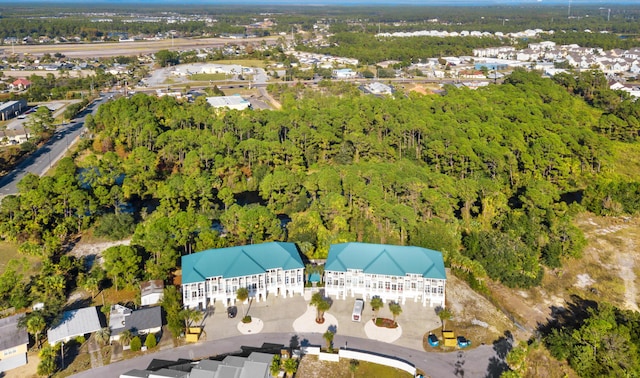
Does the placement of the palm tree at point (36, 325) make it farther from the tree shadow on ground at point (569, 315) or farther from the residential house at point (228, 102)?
the residential house at point (228, 102)

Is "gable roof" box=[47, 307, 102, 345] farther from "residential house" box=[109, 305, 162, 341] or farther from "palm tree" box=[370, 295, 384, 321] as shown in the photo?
"palm tree" box=[370, 295, 384, 321]

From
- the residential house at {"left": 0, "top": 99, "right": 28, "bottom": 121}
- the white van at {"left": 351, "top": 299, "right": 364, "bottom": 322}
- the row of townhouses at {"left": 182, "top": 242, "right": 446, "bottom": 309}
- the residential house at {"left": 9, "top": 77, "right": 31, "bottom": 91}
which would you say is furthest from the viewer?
the residential house at {"left": 9, "top": 77, "right": 31, "bottom": 91}

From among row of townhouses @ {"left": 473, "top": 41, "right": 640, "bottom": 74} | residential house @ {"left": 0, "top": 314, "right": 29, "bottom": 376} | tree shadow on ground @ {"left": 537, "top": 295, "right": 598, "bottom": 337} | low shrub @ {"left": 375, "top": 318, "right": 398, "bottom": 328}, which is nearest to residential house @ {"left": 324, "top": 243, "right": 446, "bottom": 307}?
low shrub @ {"left": 375, "top": 318, "right": 398, "bottom": 328}

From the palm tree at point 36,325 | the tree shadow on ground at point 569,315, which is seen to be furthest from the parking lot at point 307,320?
the palm tree at point 36,325

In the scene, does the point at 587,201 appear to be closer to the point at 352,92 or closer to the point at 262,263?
the point at 262,263

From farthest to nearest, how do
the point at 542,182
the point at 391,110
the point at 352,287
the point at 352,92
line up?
the point at 352,92 → the point at 391,110 → the point at 542,182 → the point at 352,287

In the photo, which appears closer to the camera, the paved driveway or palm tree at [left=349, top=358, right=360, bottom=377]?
palm tree at [left=349, top=358, right=360, bottom=377]

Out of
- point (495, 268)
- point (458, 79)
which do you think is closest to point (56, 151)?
point (495, 268)
